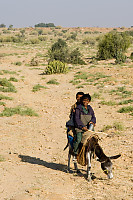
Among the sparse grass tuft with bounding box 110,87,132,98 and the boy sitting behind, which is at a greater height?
the boy sitting behind

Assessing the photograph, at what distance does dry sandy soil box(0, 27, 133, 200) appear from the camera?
192 inches

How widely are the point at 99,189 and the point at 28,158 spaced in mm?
2504

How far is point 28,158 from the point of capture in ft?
22.6

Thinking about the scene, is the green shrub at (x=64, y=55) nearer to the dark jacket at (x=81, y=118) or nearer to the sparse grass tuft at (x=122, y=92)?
the sparse grass tuft at (x=122, y=92)

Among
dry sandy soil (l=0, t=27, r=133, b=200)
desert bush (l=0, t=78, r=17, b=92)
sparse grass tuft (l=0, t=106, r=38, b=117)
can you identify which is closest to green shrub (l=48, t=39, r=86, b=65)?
desert bush (l=0, t=78, r=17, b=92)

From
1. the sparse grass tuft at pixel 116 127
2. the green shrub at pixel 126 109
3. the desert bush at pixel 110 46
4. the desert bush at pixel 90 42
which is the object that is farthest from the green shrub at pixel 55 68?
the desert bush at pixel 90 42

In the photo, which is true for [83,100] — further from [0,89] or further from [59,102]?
[0,89]

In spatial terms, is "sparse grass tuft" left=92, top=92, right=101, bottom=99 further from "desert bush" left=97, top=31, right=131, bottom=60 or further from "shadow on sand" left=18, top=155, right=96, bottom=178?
"desert bush" left=97, top=31, right=131, bottom=60

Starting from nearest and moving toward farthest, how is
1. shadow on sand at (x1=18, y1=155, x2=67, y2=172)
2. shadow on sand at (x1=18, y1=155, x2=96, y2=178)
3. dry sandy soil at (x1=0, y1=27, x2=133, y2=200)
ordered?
dry sandy soil at (x1=0, y1=27, x2=133, y2=200) < shadow on sand at (x1=18, y1=155, x2=96, y2=178) < shadow on sand at (x1=18, y1=155, x2=67, y2=172)

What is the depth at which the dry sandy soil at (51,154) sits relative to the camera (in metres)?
4.89

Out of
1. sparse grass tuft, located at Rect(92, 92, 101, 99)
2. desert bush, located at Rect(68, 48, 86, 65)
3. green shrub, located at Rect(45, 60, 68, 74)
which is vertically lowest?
sparse grass tuft, located at Rect(92, 92, 101, 99)

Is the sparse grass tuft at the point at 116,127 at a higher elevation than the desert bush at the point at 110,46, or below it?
below

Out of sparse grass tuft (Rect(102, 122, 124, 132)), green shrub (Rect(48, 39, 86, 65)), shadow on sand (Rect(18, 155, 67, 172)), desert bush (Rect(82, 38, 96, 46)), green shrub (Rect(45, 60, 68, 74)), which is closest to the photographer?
shadow on sand (Rect(18, 155, 67, 172))

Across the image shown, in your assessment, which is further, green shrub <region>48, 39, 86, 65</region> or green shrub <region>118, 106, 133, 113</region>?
green shrub <region>48, 39, 86, 65</region>
